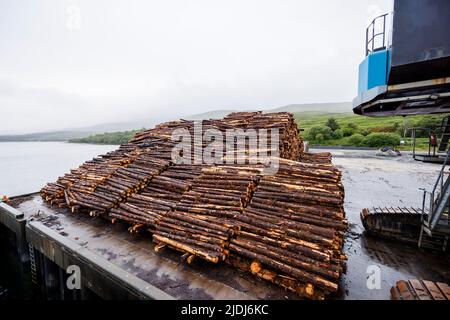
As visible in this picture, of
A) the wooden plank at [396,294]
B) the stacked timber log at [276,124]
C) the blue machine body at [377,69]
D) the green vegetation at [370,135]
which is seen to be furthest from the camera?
the green vegetation at [370,135]

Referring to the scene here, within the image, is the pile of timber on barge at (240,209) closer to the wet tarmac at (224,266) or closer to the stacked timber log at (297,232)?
the stacked timber log at (297,232)

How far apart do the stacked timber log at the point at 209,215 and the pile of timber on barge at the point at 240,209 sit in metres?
0.03

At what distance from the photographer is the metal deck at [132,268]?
484 centimetres

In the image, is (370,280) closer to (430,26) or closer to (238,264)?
(238,264)

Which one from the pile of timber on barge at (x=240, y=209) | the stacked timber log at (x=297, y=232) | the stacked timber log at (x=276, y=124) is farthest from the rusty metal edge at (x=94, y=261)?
the stacked timber log at (x=276, y=124)

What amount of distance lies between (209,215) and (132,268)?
8.16 ft

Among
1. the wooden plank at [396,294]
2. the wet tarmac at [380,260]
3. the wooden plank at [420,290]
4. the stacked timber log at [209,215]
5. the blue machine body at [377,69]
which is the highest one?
the blue machine body at [377,69]

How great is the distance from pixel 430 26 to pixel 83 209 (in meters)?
13.1

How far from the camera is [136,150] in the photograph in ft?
41.4
